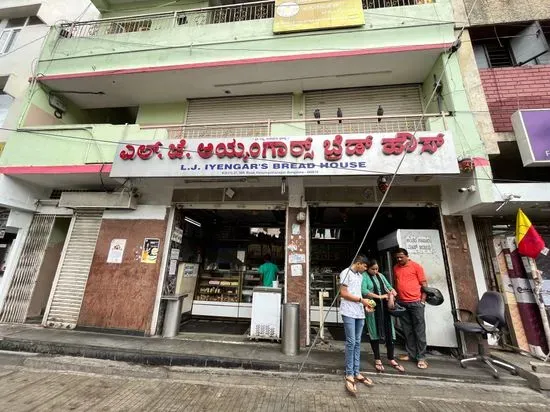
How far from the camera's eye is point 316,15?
7.32 meters

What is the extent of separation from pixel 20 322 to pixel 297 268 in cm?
796

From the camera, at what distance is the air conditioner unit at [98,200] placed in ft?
23.8

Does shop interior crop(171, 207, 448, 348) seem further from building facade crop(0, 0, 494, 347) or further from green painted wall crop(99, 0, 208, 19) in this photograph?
green painted wall crop(99, 0, 208, 19)

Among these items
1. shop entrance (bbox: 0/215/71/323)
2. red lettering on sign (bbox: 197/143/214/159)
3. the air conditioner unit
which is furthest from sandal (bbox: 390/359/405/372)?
shop entrance (bbox: 0/215/71/323)

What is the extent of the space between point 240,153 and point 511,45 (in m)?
7.90

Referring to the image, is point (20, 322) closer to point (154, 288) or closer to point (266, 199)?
point (154, 288)

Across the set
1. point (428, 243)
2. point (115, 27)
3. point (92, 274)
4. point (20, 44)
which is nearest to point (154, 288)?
point (92, 274)

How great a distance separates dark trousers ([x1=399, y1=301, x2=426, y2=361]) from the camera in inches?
196

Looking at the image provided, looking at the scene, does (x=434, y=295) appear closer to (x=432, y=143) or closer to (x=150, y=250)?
(x=432, y=143)

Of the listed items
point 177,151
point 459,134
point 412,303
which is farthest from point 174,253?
point 459,134

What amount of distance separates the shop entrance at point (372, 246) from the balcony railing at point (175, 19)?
22.3ft

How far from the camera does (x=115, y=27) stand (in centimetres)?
953

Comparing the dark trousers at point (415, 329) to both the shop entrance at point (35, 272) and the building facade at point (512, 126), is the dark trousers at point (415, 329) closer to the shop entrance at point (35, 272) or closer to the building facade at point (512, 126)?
the building facade at point (512, 126)

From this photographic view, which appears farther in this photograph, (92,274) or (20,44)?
(20,44)
